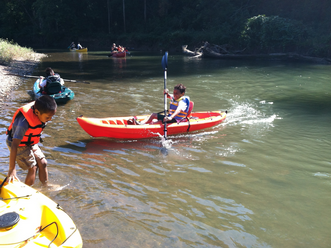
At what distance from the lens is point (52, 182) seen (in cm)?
413

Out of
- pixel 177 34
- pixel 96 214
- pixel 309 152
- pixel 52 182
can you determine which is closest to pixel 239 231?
pixel 96 214

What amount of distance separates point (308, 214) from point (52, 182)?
3.47m

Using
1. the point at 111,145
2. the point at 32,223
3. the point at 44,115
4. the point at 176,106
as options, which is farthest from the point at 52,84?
the point at 32,223

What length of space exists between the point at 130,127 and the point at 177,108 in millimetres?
1148

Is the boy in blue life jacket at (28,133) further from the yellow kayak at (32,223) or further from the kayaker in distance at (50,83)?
the kayaker in distance at (50,83)

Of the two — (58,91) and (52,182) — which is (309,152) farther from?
(58,91)

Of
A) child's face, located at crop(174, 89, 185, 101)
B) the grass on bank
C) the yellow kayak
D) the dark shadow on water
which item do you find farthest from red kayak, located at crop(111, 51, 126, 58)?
the yellow kayak

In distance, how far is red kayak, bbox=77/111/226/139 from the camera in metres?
5.80

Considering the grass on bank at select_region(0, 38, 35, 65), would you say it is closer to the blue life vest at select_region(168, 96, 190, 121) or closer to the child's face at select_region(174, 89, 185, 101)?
the blue life vest at select_region(168, 96, 190, 121)

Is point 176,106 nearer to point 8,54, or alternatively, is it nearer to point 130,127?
point 130,127

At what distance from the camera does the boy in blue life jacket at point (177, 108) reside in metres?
6.21

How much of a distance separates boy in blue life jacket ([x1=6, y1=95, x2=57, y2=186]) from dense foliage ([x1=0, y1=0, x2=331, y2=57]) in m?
22.9

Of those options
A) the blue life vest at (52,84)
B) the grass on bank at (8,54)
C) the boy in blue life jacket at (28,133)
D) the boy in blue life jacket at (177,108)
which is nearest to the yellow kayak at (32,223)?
the boy in blue life jacket at (28,133)

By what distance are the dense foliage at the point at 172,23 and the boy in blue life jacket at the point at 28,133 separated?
22.9m
